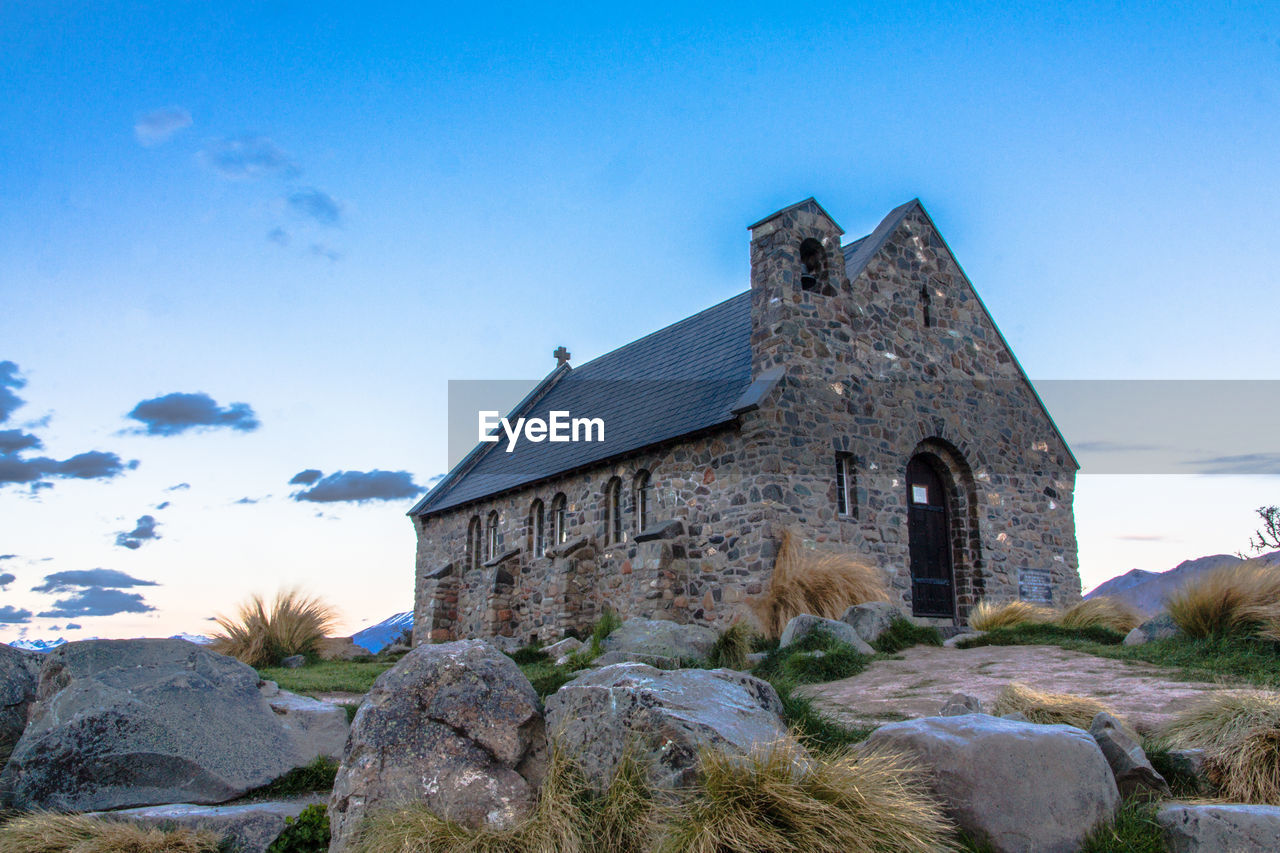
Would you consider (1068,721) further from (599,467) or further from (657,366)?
(657,366)

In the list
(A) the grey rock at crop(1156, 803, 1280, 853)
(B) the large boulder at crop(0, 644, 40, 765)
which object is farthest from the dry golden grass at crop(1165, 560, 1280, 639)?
(B) the large boulder at crop(0, 644, 40, 765)

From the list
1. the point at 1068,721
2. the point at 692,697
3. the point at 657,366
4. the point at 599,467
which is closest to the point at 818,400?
the point at 599,467

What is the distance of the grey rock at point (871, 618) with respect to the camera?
1314 cm

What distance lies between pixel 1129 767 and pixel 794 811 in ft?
8.76

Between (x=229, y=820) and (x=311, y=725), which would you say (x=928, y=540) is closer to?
(x=311, y=725)

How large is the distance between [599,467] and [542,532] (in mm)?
3222

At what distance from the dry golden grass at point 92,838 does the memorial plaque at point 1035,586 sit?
16.9 meters

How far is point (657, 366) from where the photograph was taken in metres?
23.6

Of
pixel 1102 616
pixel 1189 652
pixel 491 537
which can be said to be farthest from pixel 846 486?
pixel 491 537

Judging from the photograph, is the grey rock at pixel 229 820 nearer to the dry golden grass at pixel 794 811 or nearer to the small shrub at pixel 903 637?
the dry golden grass at pixel 794 811

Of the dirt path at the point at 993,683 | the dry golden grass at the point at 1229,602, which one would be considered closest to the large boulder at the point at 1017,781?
the dirt path at the point at 993,683

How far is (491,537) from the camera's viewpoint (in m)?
24.9

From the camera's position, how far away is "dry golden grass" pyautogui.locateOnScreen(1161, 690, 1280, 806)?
19.9 feet

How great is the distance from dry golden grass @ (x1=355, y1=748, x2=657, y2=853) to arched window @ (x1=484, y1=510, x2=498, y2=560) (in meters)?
19.2
